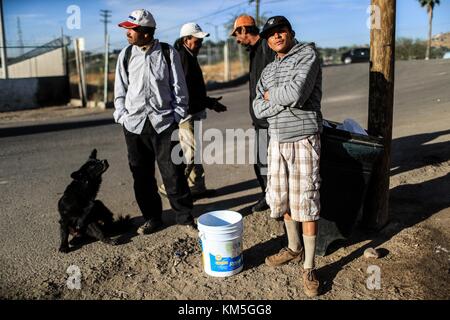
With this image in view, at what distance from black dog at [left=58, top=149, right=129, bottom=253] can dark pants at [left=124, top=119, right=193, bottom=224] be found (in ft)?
1.12

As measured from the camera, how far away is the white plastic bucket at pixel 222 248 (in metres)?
3.42

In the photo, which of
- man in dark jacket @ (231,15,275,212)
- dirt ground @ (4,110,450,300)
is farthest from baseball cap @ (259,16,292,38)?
dirt ground @ (4,110,450,300)

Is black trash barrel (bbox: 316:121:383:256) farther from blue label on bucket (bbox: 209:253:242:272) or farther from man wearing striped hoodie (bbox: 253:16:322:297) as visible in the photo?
blue label on bucket (bbox: 209:253:242:272)

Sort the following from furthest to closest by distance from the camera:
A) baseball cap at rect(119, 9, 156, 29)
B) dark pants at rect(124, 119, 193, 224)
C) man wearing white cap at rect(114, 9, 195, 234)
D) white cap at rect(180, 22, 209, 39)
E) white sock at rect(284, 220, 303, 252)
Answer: white cap at rect(180, 22, 209, 39) < dark pants at rect(124, 119, 193, 224) < man wearing white cap at rect(114, 9, 195, 234) < baseball cap at rect(119, 9, 156, 29) < white sock at rect(284, 220, 303, 252)

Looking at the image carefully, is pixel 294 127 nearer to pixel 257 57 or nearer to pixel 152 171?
pixel 257 57

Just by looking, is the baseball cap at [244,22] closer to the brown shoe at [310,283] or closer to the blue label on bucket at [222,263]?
the blue label on bucket at [222,263]

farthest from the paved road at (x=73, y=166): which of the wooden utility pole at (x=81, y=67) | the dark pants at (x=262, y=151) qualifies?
the wooden utility pole at (x=81, y=67)

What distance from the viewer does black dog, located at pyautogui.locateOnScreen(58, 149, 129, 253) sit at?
4027 mm

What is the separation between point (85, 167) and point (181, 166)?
0.91 meters

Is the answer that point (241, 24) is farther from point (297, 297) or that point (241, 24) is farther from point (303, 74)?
point (297, 297)

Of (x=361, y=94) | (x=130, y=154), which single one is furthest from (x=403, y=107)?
(x=130, y=154)

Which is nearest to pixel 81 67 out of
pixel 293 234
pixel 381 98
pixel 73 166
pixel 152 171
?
pixel 73 166

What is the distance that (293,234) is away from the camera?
3.66m

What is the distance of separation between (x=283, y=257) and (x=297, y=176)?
0.80 meters
